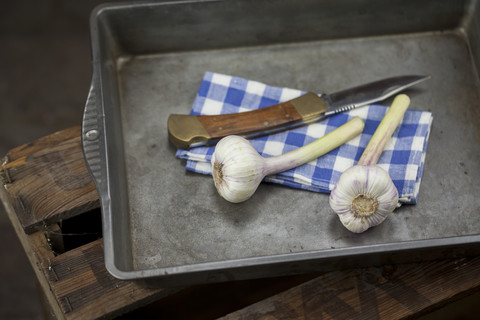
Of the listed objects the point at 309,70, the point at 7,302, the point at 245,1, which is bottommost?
the point at 7,302

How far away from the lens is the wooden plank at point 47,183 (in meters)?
0.99

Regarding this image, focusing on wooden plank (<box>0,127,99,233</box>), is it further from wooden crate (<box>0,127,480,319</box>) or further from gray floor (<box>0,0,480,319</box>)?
gray floor (<box>0,0,480,319</box>)

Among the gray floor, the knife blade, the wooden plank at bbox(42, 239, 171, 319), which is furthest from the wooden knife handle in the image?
the gray floor

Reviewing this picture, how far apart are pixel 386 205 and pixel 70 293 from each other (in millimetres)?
493

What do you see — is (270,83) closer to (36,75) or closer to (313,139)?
(313,139)

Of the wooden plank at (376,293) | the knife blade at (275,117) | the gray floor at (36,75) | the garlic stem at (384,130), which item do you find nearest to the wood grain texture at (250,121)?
the knife blade at (275,117)

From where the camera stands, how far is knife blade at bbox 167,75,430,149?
1002 millimetres

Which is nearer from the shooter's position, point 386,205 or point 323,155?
point 386,205

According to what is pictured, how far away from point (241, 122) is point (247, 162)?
13 centimetres

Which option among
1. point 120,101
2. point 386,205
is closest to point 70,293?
point 120,101

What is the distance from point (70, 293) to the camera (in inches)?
35.7

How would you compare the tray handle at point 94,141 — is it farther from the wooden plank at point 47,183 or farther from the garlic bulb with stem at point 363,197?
the garlic bulb with stem at point 363,197

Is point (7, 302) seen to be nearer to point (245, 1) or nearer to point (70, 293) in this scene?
point (70, 293)

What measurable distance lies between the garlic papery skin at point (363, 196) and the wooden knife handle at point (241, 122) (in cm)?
19
